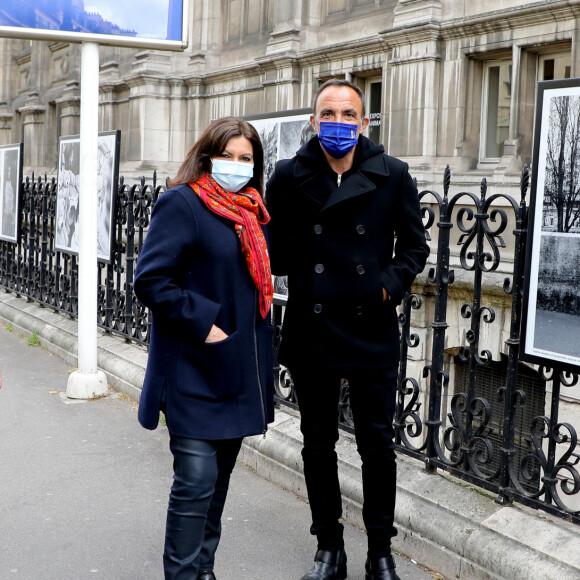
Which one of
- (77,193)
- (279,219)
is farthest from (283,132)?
(77,193)

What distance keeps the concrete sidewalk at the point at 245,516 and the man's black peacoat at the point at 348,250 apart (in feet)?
2.94

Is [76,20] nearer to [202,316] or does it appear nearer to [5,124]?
[202,316]

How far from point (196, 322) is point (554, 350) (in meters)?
1.59

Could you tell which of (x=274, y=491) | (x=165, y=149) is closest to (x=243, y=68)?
(x=165, y=149)

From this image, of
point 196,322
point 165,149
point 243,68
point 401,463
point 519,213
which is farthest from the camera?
point 165,149

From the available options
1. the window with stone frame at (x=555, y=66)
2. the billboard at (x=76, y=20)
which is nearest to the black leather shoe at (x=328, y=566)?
the billboard at (x=76, y=20)

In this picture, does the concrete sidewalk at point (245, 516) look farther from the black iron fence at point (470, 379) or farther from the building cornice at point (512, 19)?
the building cornice at point (512, 19)

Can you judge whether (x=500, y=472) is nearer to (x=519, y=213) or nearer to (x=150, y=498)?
(x=519, y=213)

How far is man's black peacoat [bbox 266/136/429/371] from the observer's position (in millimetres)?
3197

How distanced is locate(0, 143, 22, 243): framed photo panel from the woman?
8107 mm

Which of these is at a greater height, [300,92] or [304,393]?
[300,92]

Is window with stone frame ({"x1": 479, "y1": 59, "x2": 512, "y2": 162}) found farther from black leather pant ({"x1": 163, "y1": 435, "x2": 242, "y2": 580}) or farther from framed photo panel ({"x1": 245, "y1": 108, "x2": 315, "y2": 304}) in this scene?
black leather pant ({"x1": 163, "y1": 435, "x2": 242, "y2": 580})

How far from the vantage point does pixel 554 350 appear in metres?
3.49

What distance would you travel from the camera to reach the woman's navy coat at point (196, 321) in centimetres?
287
